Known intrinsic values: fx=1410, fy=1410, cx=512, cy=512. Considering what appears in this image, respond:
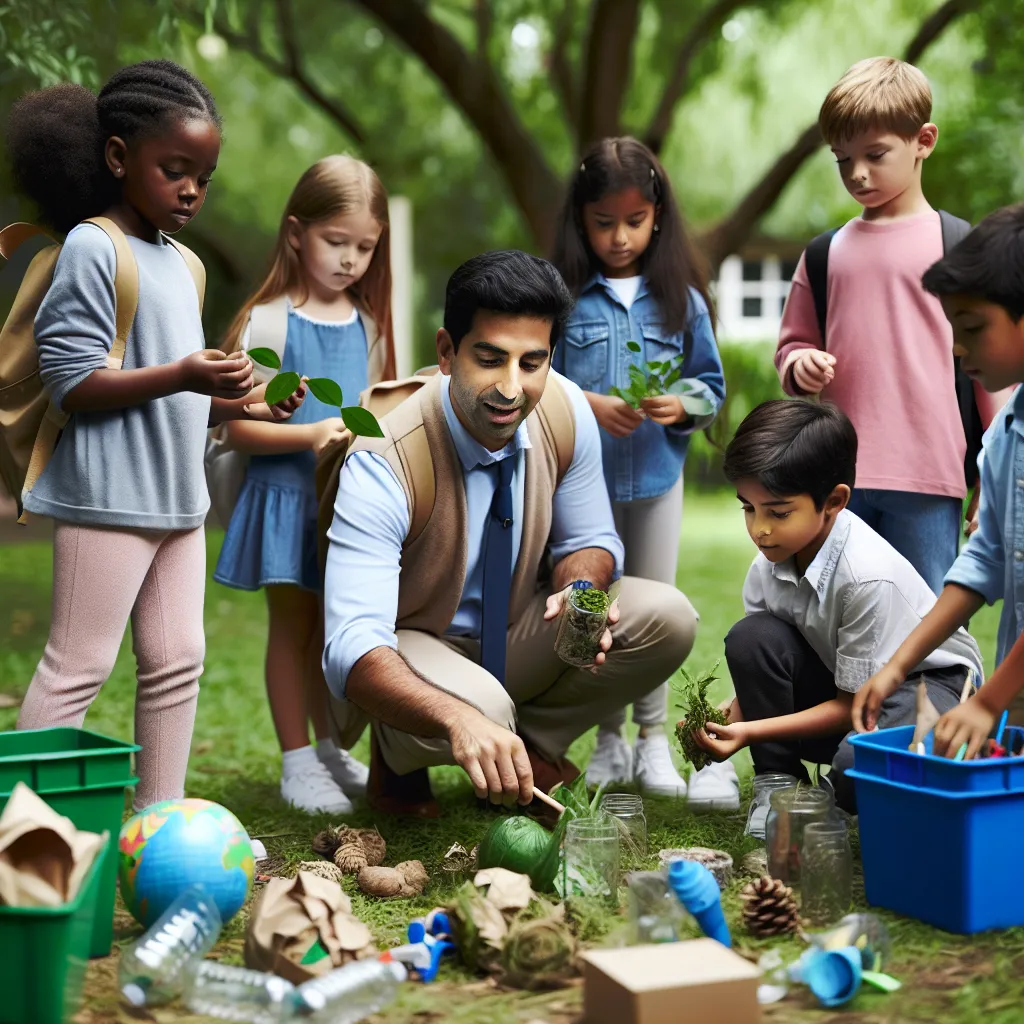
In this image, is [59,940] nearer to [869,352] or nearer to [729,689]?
[869,352]

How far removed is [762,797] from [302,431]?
1.61m

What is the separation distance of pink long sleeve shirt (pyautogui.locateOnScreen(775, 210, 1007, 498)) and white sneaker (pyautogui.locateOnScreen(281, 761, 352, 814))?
1.74 meters

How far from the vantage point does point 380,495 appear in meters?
3.57

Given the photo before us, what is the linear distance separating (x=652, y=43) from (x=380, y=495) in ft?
36.0

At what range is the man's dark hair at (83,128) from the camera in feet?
10.8

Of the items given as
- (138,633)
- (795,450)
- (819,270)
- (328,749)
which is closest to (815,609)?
(795,450)

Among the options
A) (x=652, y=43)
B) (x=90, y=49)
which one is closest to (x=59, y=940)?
(x=90, y=49)

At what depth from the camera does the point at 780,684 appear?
3676mm

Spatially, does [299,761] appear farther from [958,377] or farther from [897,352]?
[958,377]

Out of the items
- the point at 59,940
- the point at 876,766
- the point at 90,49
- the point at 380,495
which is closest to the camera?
the point at 59,940

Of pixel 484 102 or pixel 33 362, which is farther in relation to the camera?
pixel 484 102

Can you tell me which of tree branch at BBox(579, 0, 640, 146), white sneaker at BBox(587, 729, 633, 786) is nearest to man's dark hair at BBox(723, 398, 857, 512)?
white sneaker at BBox(587, 729, 633, 786)

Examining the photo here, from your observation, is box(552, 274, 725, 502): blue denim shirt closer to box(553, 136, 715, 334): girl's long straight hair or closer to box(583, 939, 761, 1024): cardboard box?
box(553, 136, 715, 334): girl's long straight hair

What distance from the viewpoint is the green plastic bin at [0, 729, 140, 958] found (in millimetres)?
2719
